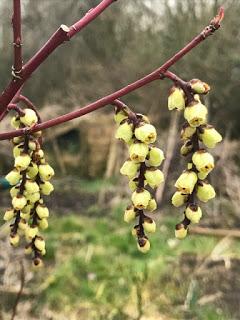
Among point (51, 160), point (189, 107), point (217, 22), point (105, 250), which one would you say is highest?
point (51, 160)

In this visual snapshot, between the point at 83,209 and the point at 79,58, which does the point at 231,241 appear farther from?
the point at 79,58

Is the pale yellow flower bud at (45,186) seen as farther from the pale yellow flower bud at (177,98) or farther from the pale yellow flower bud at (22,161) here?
the pale yellow flower bud at (177,98)

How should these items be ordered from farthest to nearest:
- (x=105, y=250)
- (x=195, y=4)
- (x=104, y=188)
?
1. (x=195, y=4)
2. (x=104, y=188)
3. (x=105, y=250)

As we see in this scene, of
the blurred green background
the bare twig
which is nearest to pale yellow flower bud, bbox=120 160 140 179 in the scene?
the blurred green background

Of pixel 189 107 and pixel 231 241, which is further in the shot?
pixel 231 241

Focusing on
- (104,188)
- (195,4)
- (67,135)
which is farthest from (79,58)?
(104,188)

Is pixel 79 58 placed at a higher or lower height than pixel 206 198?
Result: higher

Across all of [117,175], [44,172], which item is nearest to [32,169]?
[44,172]
